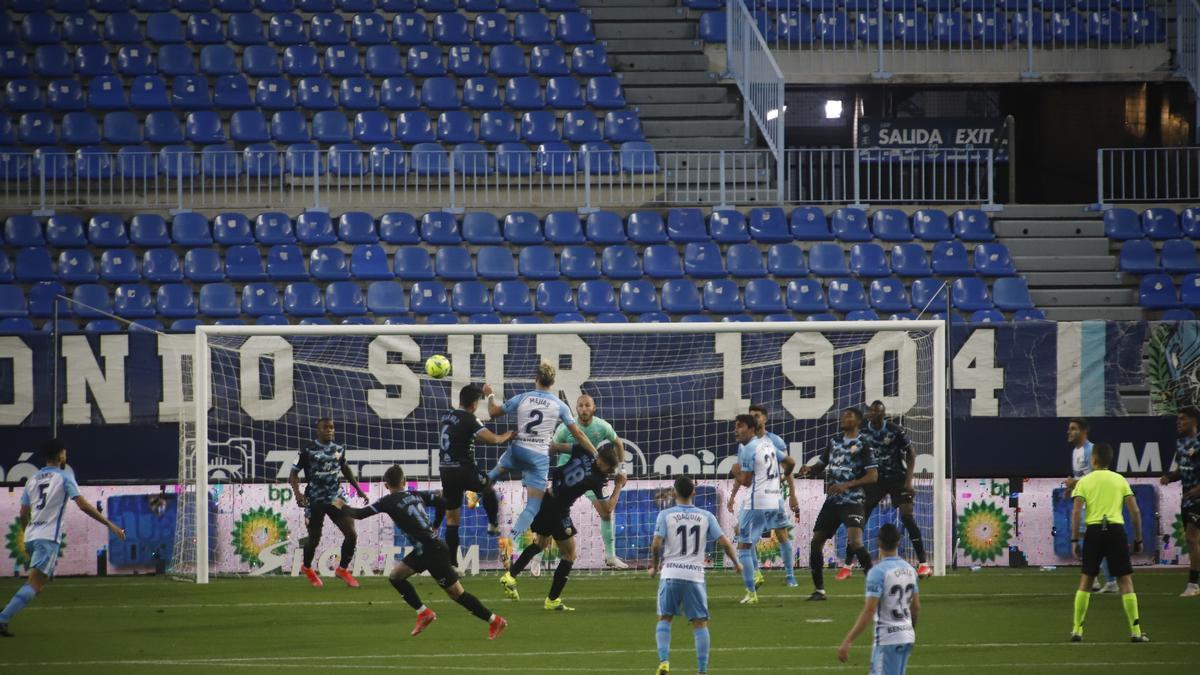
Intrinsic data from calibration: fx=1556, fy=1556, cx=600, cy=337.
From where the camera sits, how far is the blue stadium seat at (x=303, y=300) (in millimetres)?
22922

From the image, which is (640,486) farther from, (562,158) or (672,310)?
(562,158)

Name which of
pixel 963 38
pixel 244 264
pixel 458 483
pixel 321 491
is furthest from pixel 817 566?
pixel 963 38

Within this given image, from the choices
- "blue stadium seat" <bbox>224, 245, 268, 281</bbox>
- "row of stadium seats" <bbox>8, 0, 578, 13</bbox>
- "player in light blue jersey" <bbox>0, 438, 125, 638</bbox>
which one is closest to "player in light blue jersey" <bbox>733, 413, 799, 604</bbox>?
"player in light blue jersey" <bbox>0, 438, 125, 638</bbox>

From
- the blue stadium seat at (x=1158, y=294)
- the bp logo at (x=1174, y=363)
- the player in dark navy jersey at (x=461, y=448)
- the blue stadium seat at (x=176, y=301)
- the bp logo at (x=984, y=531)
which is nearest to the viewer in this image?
the player in dark navy jersey at (x=461, y=448)

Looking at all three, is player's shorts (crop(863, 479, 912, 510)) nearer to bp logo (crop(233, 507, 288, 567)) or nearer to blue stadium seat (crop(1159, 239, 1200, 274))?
bp logo (crop(233, 507, 288, 567))

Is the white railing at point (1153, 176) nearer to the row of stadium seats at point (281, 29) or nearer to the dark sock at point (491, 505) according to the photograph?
the row of stadium seats at point (281, 29)

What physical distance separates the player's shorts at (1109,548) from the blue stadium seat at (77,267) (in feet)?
51.3

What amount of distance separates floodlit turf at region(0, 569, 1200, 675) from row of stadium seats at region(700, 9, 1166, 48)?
12.1 meters

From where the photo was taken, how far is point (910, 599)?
9.82 m

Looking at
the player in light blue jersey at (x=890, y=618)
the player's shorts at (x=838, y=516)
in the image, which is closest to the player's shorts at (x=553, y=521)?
the player's shorts at (x=838, y=516)

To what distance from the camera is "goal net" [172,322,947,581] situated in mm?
19672

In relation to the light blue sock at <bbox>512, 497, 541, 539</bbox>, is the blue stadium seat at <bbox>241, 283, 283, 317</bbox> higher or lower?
higher

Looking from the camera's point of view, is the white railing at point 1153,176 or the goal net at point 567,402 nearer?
the goal net at point 567,402

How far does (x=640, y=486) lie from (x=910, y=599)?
1016 cm
